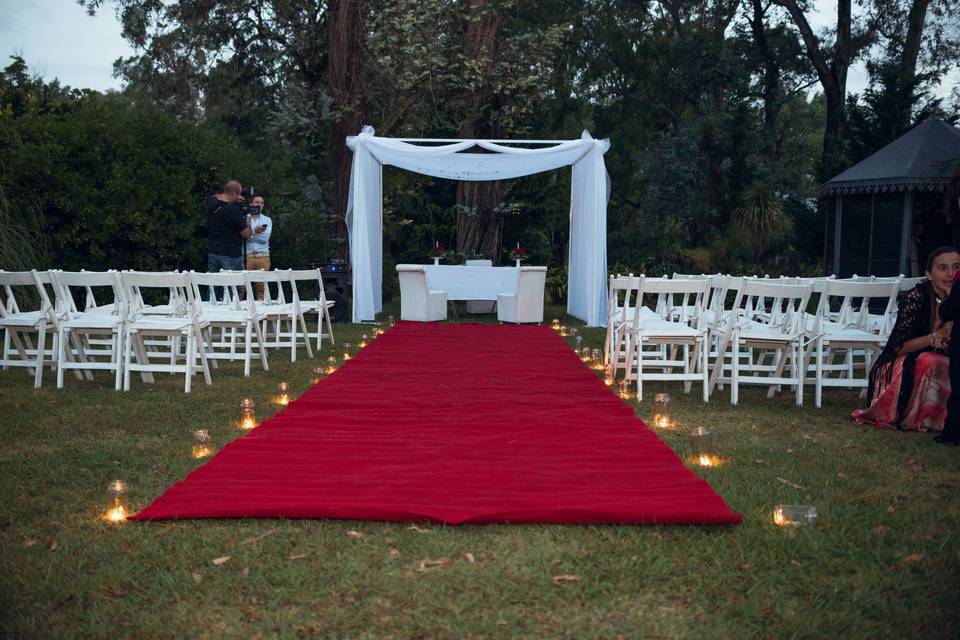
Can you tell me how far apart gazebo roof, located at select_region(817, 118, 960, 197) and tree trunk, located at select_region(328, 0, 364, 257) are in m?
7.23

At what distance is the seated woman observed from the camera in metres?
5.18

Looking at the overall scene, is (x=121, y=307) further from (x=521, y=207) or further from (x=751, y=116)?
(x=751, y=116)

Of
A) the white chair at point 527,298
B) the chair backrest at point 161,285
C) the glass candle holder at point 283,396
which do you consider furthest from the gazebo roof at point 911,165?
the chair backrest at point 161,285

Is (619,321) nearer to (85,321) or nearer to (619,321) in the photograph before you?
(619,321)

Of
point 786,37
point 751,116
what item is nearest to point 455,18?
point 751,116

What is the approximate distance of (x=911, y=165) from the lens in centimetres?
1246

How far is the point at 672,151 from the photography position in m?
21.4

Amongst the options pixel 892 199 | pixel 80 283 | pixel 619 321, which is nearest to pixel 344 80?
pixel 892 199

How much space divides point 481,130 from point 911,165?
23.9 ft

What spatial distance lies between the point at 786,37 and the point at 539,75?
9.34 m

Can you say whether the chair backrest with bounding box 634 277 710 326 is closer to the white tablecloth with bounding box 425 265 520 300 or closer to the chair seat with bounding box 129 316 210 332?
the chair seat with bounding box 129 316 210 332

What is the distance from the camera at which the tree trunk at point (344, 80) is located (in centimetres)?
A: 1441

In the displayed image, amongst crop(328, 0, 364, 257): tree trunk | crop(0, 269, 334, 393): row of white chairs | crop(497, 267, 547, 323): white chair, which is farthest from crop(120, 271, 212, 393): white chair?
crop(328, 0, 364, 257): tree trunk

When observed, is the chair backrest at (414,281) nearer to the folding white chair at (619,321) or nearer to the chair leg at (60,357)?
the folding white chair at (619,321)
